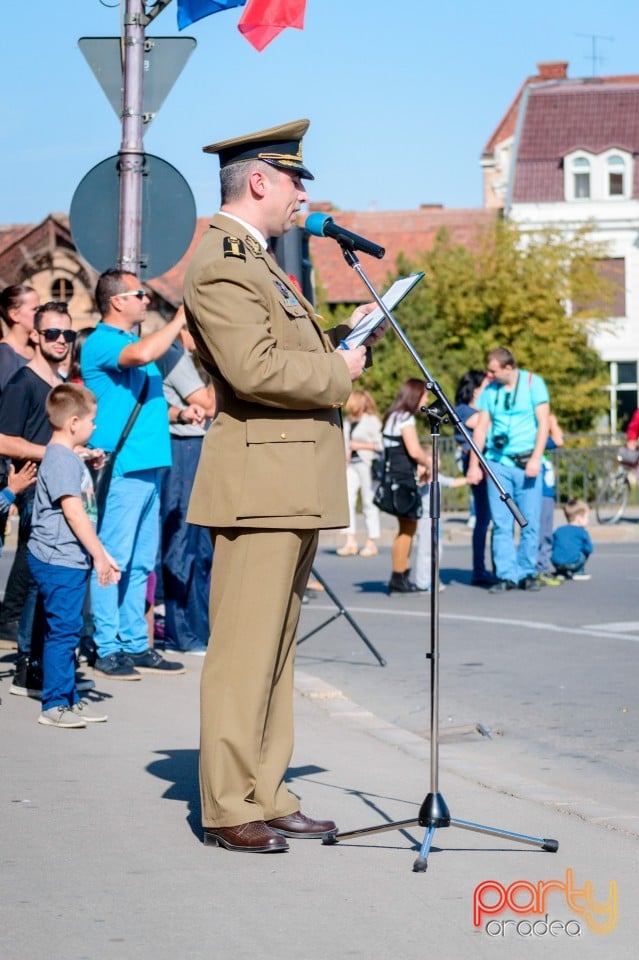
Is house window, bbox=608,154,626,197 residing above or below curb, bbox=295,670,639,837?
above

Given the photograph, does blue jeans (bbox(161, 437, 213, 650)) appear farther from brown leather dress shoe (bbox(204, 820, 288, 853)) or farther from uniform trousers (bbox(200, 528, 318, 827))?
brown leather dress shoe (bbox(204, 820, 288, 853))

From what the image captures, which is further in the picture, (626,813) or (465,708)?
(465,708)

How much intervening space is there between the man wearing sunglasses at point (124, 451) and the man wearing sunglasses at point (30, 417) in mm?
278

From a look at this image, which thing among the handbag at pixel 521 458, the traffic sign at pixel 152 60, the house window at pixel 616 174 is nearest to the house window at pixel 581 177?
the house window at pixel 616 174

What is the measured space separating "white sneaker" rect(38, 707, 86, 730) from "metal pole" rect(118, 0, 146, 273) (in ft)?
9.74

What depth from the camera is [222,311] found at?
Answer: 466 cm

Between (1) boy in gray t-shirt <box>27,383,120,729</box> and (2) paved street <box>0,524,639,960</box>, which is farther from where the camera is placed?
(1) boy in gray t-shirt <box>27,383,120,729</box>

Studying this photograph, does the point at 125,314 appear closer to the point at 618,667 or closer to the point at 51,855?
the point at 618,667

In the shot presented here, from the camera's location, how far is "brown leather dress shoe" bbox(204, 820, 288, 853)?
4.71 metres

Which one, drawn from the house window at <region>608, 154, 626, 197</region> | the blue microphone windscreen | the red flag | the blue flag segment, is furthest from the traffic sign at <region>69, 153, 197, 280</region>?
the house window at <region>608, 154, 626, 197</region>

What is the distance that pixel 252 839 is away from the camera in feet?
15.5

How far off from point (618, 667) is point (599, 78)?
56.7 meters

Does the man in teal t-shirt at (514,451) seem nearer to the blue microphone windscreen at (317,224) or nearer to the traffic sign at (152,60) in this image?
the traffic sign at (152,60)

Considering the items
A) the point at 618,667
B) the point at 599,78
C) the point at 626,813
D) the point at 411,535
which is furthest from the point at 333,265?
the point at 626,813
